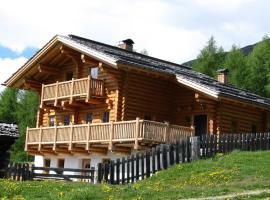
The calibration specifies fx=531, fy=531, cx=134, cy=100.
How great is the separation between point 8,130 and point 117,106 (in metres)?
17.1

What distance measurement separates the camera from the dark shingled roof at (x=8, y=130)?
1464cm

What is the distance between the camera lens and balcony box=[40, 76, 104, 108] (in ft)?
105

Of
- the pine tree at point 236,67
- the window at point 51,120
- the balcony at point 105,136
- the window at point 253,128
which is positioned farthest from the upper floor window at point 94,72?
the pine tree at point 236,67

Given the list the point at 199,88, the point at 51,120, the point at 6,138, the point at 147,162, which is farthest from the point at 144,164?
the point at 51,120

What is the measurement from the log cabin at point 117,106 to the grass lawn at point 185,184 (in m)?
6.75

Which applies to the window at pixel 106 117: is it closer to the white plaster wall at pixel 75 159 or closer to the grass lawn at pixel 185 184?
the white plaster wall at pixel 75 159

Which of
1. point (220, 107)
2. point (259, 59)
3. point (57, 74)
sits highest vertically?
point (259, 59)

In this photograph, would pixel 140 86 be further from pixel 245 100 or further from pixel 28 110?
pixel 28 110

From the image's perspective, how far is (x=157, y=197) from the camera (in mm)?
14969

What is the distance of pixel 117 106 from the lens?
31.7 metres

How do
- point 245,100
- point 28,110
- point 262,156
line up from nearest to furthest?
point 262,156 → point 245,100 → point 28,110

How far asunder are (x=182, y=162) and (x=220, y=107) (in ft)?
32.1

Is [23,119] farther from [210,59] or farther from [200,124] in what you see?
[200,124]

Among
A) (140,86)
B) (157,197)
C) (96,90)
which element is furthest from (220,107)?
(157,197)
